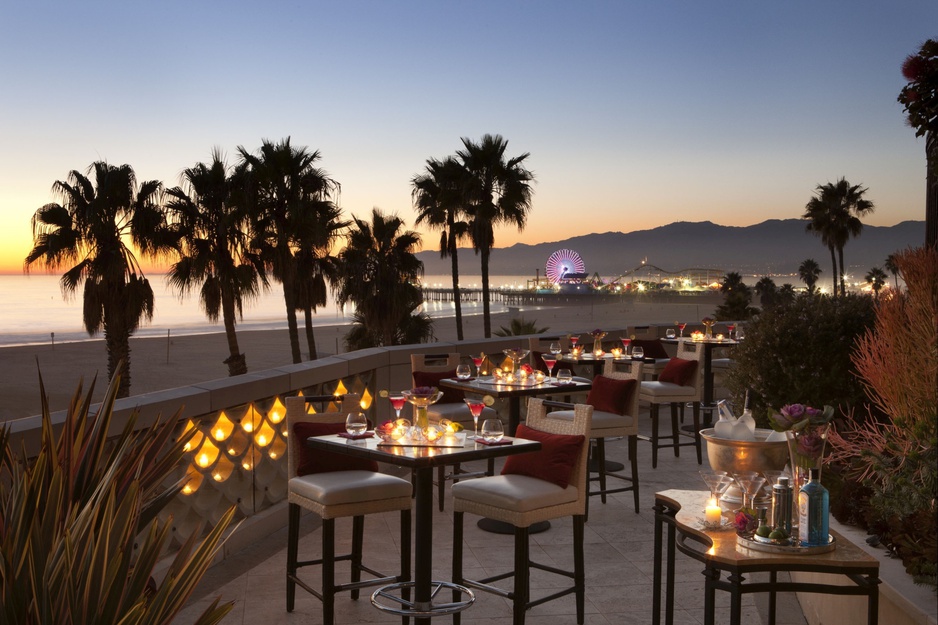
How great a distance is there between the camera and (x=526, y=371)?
778 cm

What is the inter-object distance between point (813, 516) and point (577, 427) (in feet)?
6.77

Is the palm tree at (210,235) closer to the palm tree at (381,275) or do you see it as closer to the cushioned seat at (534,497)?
the palm tree at (381,275)

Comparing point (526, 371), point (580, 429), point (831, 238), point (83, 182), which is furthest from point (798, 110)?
point (580, 429)

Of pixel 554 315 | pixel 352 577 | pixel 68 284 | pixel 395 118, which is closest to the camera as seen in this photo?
pixel 352 577

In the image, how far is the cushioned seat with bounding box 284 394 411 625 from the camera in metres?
4.64

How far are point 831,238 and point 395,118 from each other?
2663 cm

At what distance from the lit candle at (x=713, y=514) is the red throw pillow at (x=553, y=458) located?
1.53 m

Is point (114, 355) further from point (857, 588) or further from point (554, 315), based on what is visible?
point (554, 315)

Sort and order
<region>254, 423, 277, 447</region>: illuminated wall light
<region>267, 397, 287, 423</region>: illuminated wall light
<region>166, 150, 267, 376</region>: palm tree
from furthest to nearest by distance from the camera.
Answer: <region>166, 150, 267, 376</region>: palm tree → <region>267, 397, 287, 423</region>: illuminated wall light → <region>254, 423, 277, 447</region>: illuminated wall light

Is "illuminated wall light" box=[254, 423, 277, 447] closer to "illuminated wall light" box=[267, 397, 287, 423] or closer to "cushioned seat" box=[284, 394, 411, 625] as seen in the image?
"illuminated wall light" box=[267, 397, 287, 423]

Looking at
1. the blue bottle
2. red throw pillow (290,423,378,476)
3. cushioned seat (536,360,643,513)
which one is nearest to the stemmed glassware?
the blue bottle

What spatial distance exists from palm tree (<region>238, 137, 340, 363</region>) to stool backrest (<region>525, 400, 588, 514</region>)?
768 inches

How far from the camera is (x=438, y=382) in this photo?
7.82 metres

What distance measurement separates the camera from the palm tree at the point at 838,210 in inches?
1961
